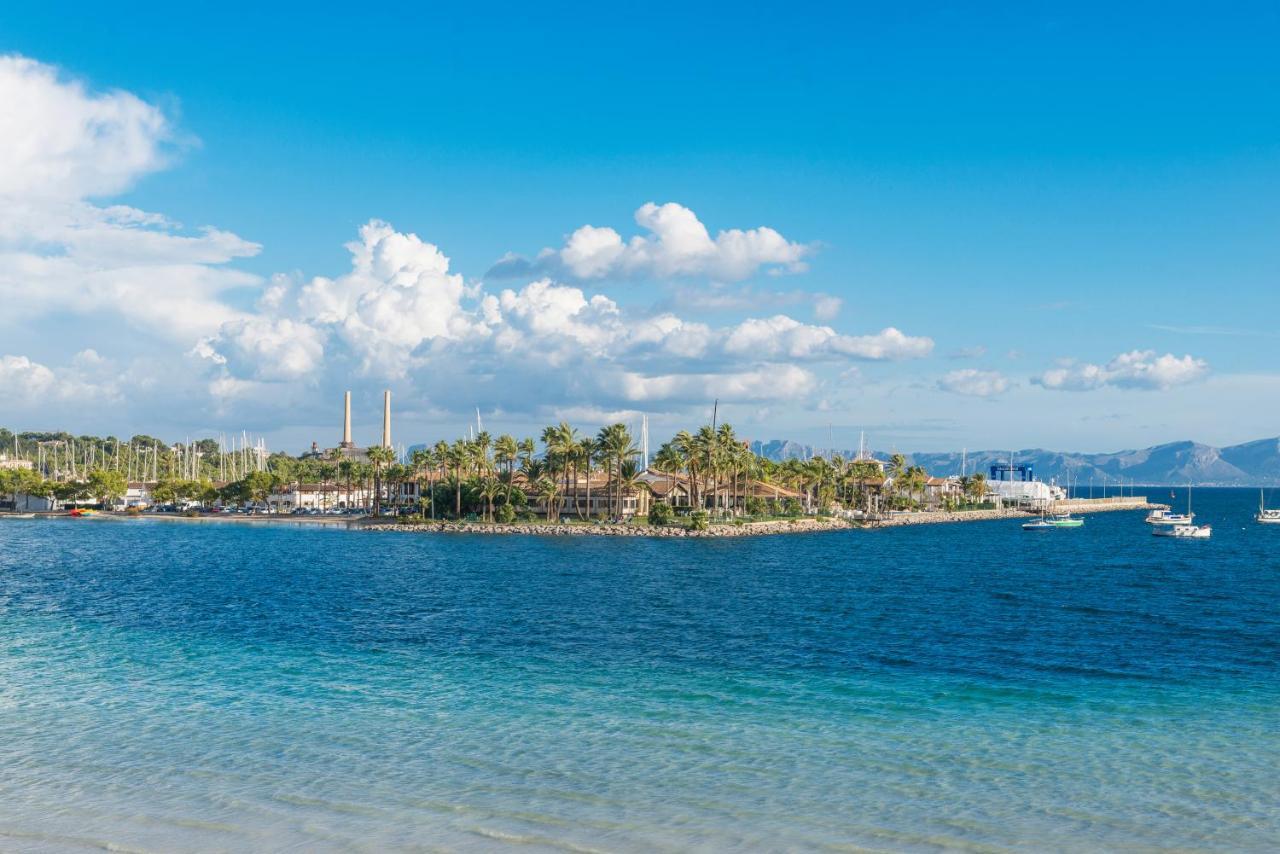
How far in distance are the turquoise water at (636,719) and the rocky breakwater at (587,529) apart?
197 ft

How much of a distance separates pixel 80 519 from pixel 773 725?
173626mm

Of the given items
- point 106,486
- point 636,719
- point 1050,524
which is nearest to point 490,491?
point 1050,524

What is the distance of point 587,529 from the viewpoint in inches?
4980

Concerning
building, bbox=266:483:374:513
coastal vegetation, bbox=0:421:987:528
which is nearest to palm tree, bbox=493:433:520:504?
coastal vegetation, bbox=0:421:987:528

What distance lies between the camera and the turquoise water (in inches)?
776

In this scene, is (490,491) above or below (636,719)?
above

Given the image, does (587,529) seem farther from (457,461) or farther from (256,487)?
(256,487)

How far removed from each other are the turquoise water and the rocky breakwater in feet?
197

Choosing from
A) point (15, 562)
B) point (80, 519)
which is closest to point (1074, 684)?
point (15, 562)

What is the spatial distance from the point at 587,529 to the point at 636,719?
9861cm

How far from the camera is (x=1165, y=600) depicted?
61594 millimetres

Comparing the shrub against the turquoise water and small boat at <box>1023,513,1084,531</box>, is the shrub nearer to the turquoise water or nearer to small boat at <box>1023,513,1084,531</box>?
small boat at <box>1023,513,1084,531</box>

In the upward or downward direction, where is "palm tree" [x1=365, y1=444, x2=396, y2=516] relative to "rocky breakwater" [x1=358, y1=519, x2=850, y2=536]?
upward

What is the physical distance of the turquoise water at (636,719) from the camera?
64.7ft
